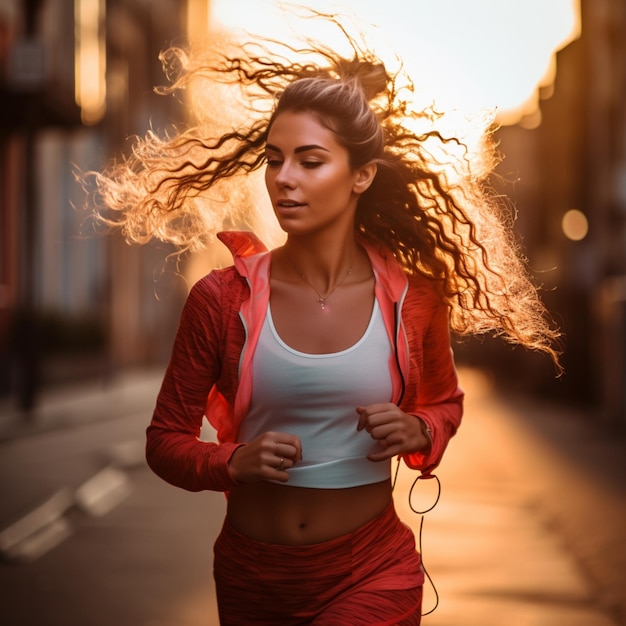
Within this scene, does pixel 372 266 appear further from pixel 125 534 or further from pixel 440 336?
pixel 125 534

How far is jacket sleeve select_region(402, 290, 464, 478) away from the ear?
34 cm

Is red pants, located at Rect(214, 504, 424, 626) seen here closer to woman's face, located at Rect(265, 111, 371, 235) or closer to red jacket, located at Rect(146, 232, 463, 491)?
red jacket, located at Rect(146, 232, 463, 491)

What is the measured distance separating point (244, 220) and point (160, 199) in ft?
1.41

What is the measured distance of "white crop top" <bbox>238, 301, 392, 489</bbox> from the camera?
272 centimetres

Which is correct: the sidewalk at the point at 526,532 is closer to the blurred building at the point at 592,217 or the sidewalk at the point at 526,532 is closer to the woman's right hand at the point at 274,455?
the woman's right hand at the point at 274,455

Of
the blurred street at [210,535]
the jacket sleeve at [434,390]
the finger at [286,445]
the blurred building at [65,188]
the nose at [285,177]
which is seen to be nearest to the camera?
the finger at [286,445]

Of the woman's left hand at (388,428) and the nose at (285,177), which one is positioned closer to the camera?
the woman's left hand at (388,428)

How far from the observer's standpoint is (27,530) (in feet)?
24.6

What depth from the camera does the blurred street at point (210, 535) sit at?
5.75m

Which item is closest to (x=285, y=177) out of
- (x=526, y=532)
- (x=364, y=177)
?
(x=364, y=177)

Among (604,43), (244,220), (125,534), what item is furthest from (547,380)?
(244,220)

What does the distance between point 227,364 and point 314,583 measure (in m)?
0.52

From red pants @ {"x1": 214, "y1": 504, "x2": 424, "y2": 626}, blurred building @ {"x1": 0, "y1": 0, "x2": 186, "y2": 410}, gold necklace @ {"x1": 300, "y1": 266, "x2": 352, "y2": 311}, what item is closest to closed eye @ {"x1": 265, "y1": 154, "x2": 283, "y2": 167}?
gold necklace @ {"x1": 300, "y1": 266, "x2": 352, "y2": 311}

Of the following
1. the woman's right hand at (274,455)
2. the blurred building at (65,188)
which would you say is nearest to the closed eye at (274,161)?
the woman's right hand at (274,455)
